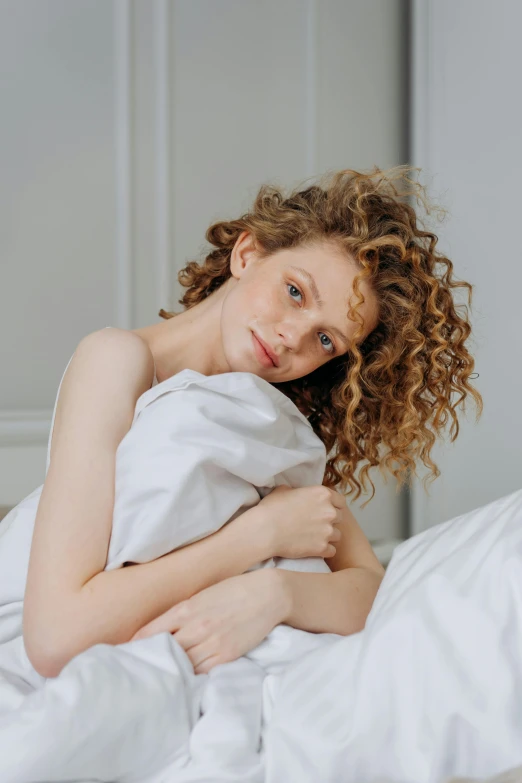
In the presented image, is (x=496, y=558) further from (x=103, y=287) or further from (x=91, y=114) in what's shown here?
(x=91, y=114)

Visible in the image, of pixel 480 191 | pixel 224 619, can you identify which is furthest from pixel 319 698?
pixel 480 191

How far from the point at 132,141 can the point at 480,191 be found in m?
0.98

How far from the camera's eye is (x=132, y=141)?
187 cm

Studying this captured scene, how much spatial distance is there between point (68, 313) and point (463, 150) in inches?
48.6

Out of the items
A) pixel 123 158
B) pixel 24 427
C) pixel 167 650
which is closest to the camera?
pixel 167 650

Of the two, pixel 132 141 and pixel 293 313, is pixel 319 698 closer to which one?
pixel 293 313

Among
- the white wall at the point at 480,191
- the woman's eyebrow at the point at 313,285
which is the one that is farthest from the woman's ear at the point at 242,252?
the white wall at the point at 480,191

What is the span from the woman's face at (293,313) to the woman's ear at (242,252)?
0.25 ft

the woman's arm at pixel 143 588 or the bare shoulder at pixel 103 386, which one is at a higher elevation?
the bare shoulder at pixel 103 386

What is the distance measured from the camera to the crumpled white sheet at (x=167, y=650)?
618mm

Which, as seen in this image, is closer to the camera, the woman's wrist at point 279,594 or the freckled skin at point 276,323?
the woman's wrist at point 279,594

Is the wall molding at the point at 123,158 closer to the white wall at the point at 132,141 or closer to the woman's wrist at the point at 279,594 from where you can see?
the white wall at the point at 132,141

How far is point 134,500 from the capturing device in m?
0.85

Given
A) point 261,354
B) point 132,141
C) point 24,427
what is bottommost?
point 24,427
